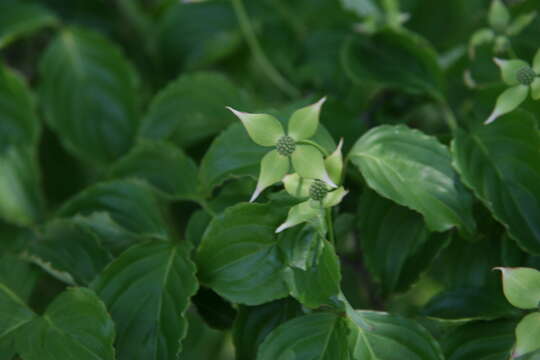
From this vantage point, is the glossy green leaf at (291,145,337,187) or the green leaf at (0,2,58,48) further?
the green leaf at (0,2,58,48)

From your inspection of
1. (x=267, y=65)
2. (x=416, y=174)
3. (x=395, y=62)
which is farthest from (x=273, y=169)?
(x=267, y=65)

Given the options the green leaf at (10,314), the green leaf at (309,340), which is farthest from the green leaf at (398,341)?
the green leaf at (10,314)

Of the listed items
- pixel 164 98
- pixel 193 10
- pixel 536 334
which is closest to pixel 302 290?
pixel 536 334

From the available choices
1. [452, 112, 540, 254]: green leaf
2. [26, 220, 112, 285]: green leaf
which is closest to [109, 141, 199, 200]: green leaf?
[26, 220, 112, 285]: green leaf

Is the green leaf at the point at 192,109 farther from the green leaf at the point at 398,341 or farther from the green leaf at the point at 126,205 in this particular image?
Result: the green leaf at the point at 398,341

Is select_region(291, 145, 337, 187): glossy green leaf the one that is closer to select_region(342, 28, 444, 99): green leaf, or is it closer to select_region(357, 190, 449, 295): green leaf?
select_region(357, 190, 449, 295): green leaf

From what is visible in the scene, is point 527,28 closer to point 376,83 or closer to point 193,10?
point 376,83
